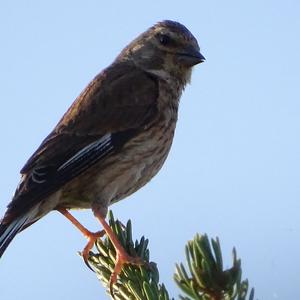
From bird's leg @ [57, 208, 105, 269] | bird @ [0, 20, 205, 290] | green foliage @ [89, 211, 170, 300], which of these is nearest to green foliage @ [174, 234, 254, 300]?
green foliage @ [89, 211, 170, 300]

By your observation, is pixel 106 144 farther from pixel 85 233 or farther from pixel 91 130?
pixel 85 233

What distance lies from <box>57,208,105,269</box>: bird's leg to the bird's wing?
0.35m

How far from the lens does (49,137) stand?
4977 mm

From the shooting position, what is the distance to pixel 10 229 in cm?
420

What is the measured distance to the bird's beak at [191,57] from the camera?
5543mm

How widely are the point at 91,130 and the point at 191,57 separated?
1072mm

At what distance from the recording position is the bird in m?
4.51

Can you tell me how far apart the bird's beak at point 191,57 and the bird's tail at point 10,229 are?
1.92 metres

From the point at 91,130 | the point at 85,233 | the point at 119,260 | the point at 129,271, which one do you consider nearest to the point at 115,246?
the point at 119,260

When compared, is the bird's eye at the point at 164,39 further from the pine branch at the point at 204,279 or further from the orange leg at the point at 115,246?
the pine branch at the point at 204,279

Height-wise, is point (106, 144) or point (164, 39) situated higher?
point (164, 39)

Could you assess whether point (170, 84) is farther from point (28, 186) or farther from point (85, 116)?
point (28, 186)

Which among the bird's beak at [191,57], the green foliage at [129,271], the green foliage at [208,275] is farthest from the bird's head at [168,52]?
the green foliage at [208,275]

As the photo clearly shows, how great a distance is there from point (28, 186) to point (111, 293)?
1507 mm
